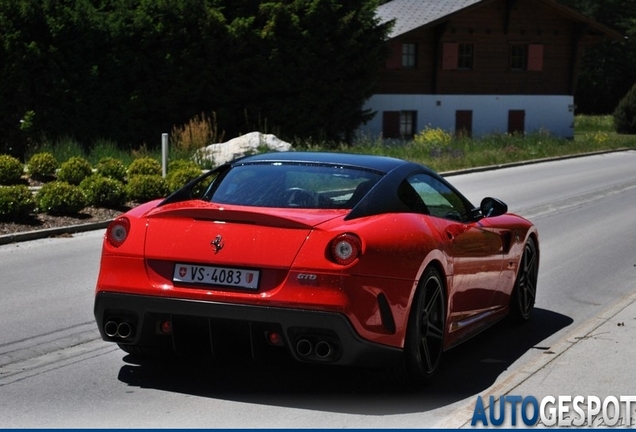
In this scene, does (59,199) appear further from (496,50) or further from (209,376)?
(496,50)

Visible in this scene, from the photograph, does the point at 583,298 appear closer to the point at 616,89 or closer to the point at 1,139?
the point at 1,139

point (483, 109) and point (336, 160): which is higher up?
point (336, 160)

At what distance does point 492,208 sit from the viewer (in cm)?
887

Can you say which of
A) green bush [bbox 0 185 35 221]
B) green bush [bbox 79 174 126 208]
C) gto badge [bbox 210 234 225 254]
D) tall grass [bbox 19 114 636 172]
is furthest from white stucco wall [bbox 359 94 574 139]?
gto badge [bbox 210 234 225 254]

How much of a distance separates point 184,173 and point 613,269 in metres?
10.1

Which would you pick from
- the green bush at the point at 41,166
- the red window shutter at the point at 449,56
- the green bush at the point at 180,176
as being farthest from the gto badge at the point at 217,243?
the red window shutter at the point at 449,56

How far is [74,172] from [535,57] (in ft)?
128

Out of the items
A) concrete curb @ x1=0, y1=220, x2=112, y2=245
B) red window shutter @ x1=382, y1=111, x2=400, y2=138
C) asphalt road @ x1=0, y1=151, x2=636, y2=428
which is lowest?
red window shutter @ x1=382, y1=111, x2=400, y2=138

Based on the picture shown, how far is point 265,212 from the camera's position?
717cm

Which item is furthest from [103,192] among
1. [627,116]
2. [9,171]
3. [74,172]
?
[627,116]

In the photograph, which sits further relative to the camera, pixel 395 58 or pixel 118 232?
pixel 395 58

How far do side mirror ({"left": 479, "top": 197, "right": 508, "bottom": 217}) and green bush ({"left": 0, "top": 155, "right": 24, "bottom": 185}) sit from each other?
1441cm

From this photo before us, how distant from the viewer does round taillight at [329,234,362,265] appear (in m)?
6.88

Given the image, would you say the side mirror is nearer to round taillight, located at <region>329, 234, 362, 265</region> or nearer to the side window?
the side window
